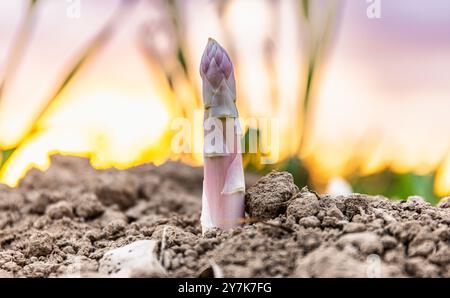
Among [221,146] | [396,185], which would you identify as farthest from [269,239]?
[396,185]

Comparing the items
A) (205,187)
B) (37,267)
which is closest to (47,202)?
(37,267)

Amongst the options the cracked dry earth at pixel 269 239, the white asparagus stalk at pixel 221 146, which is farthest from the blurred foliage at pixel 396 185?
the white asparagus stalk at pixel 221 146

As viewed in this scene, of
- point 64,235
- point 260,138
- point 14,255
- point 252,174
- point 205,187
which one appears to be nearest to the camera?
point 205,187

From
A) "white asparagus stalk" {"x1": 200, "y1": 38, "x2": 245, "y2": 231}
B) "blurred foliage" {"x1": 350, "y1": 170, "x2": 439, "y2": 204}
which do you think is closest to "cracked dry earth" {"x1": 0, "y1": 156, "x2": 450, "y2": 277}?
"white asparagus stalk" {"x1": 200, "y1": 38, "x2": 245, "y2": 231}

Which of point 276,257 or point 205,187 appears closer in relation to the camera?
point 276,257

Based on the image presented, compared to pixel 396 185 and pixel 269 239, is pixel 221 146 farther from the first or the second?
pixel 396 185
